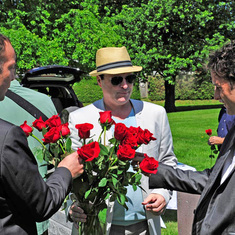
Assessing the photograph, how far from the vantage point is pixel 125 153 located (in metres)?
1.83

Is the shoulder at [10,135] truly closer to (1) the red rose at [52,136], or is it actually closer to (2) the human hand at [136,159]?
(1) the red rose at [52,136]

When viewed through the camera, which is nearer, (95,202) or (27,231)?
(27,231)

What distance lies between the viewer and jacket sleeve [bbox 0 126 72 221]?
59.1 inches

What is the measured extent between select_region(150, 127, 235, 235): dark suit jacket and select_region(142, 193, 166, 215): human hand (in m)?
0.11

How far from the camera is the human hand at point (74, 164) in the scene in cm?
188

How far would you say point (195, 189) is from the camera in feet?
7.59

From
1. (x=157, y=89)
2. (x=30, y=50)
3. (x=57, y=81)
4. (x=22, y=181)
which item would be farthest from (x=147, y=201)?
(x=157, y=89)

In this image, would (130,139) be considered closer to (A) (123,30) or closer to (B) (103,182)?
(B) (103,182)

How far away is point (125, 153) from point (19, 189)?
588 millimetres

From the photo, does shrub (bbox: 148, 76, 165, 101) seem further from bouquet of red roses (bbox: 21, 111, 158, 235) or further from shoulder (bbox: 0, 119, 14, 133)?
shoulder (bbox: 0, 119, 14, 133)

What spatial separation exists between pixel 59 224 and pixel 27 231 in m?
2.67

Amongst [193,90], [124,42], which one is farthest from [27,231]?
[193,90]

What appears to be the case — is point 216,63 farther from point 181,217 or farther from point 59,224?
point 59,224

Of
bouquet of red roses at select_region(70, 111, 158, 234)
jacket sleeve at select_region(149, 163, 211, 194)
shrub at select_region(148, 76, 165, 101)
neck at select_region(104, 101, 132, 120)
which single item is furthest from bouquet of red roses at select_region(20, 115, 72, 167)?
shrub at select_region(148, 76, 165, 101)
